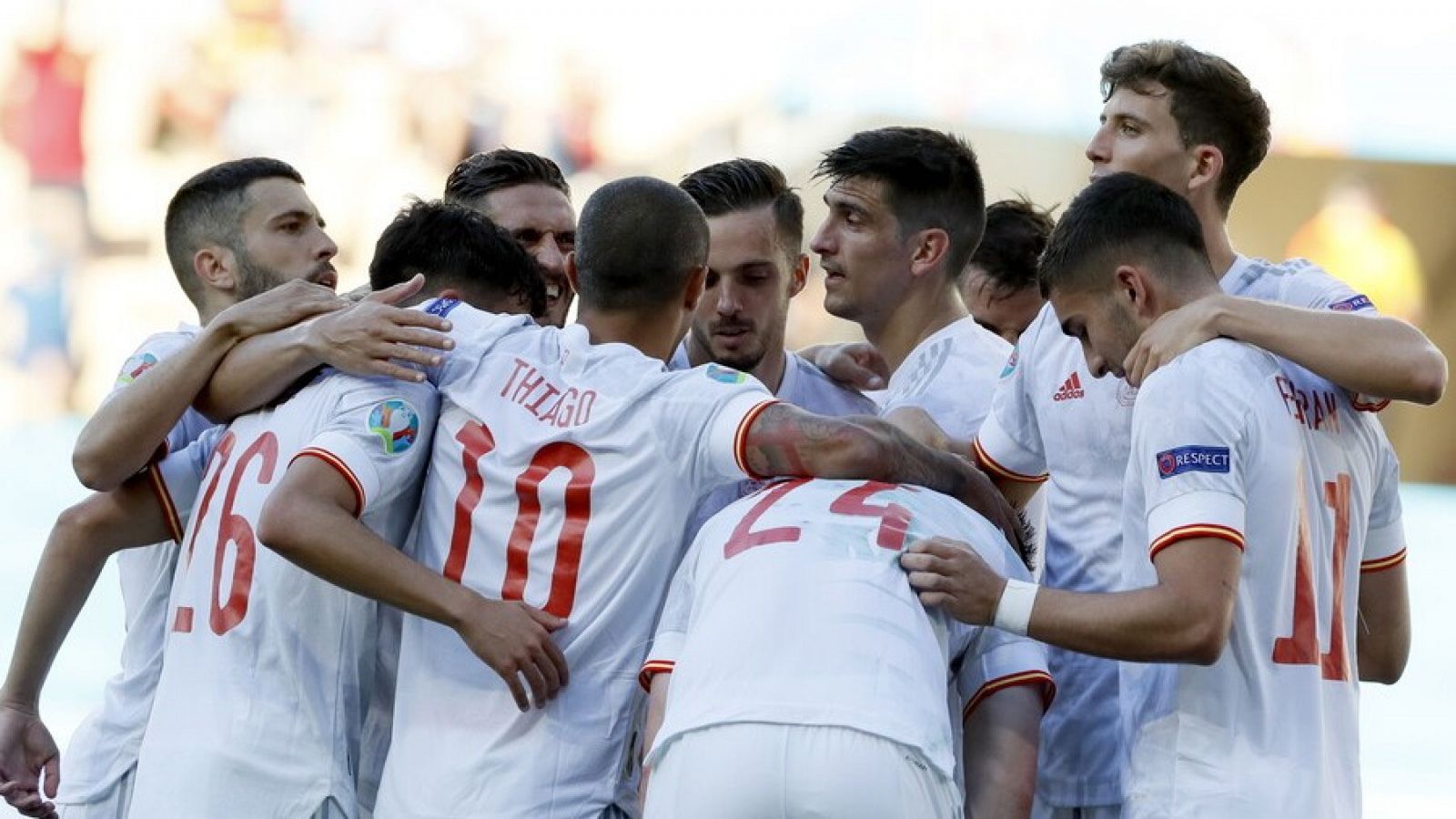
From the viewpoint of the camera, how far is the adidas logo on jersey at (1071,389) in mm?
4121

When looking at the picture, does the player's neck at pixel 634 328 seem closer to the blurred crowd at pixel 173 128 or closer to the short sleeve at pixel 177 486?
the short sleeve at pixel 177 486

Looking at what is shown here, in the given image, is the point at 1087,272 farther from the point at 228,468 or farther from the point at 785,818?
the point at 228,468

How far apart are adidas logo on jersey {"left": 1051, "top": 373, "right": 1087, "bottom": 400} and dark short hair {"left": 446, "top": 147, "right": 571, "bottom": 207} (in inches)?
80.7

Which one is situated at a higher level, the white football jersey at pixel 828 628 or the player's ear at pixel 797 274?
the player's ear at pixel 797 274

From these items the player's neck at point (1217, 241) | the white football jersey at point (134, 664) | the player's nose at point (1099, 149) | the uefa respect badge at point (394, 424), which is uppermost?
the player's nose at point (1099, 149)

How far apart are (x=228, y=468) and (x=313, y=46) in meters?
9.63

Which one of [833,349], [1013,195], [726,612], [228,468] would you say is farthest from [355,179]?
[726,612]

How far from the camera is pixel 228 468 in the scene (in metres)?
4.04

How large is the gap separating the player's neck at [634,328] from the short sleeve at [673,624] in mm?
595

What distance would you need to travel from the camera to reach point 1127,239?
369 cm

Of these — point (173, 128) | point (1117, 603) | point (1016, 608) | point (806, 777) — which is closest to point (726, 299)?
point (1016, 608)

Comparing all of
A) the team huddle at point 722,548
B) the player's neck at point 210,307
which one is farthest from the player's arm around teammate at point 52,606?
the player's neck at point 210,307

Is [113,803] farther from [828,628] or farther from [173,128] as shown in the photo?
[173,128]

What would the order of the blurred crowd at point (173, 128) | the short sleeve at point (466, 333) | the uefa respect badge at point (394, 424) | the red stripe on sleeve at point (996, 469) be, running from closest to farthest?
the uefa respect badge at point (394, 424), the short sleeve at point (466, 333), the red stripe on sleeve at point (996, 469), the blurred crowd at point (173, 128)
